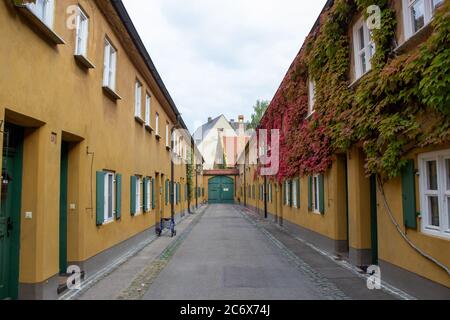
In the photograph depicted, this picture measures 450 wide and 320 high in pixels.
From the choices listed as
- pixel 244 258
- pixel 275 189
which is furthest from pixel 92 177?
pixel 275 189

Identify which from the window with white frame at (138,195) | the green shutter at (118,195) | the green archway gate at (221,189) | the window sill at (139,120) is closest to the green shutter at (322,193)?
the green shutter at (118,195)

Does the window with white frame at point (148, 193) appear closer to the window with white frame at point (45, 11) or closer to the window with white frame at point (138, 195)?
the window with white frame at point (138, 195)

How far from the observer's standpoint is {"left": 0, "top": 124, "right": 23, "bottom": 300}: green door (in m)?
5.55

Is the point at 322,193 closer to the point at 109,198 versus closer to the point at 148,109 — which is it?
the point at 109,198

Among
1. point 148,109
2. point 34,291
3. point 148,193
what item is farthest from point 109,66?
point 148,193

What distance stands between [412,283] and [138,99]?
31.9 ft

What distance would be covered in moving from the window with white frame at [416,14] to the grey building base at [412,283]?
3790 mm

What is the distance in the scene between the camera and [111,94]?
9.64 m

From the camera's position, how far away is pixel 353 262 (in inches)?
361

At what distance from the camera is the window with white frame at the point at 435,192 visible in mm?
5656

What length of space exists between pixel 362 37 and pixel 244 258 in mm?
6034

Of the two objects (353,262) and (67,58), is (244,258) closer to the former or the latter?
(353,262)

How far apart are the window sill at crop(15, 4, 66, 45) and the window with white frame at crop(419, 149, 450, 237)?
579cm

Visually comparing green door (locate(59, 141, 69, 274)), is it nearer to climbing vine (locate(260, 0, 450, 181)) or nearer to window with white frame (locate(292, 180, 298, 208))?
climbing vine (locate(260, 0, 450, 181))
